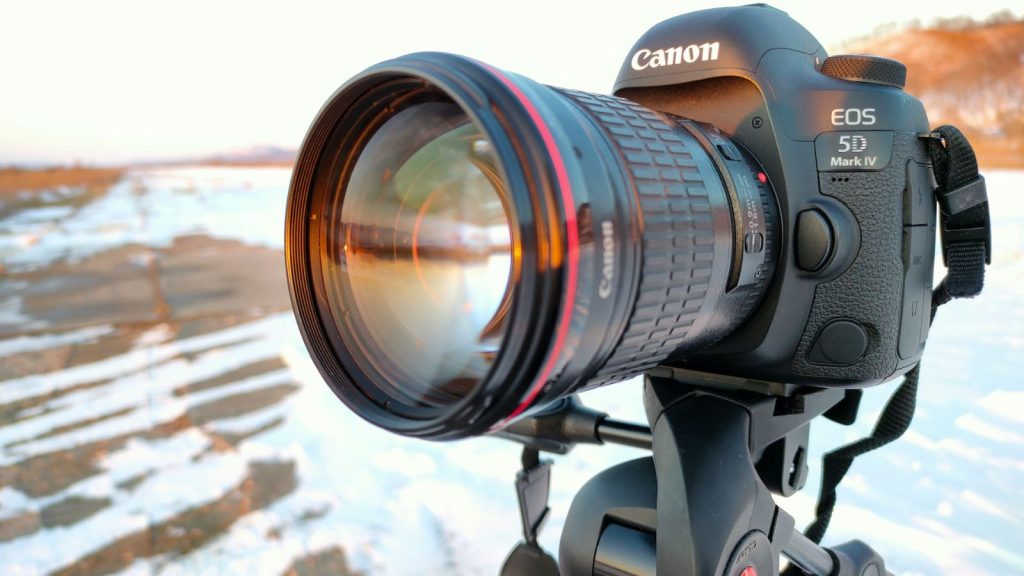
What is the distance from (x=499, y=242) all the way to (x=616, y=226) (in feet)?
0.40

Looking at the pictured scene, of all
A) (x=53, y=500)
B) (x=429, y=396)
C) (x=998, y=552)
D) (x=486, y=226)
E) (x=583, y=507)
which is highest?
(x=486, y=226)

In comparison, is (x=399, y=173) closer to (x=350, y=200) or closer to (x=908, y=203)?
(x=350, y=200)

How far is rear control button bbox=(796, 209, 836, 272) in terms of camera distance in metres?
0.60

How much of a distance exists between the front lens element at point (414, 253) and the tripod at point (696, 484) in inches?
8.0

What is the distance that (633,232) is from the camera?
0.44 meters

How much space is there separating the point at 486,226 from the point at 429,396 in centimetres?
13

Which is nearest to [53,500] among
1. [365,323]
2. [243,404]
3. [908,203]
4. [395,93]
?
[243,404]

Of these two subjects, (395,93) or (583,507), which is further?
(583,507)

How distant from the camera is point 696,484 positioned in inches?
22.4

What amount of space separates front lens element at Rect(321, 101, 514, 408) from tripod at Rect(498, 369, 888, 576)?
0.20m

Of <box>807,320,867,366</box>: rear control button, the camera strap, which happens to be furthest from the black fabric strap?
<box>807,320,867,366</box>: rear control button

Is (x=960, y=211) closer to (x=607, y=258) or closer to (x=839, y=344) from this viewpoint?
(x=839, y=344)

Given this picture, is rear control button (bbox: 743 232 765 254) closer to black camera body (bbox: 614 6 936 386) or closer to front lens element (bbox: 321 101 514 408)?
black camera body (bbox: 614 6 936 386)

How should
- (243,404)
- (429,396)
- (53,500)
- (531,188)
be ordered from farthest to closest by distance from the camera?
(243,404) → (53,500) → (429,396) → (531,188)
